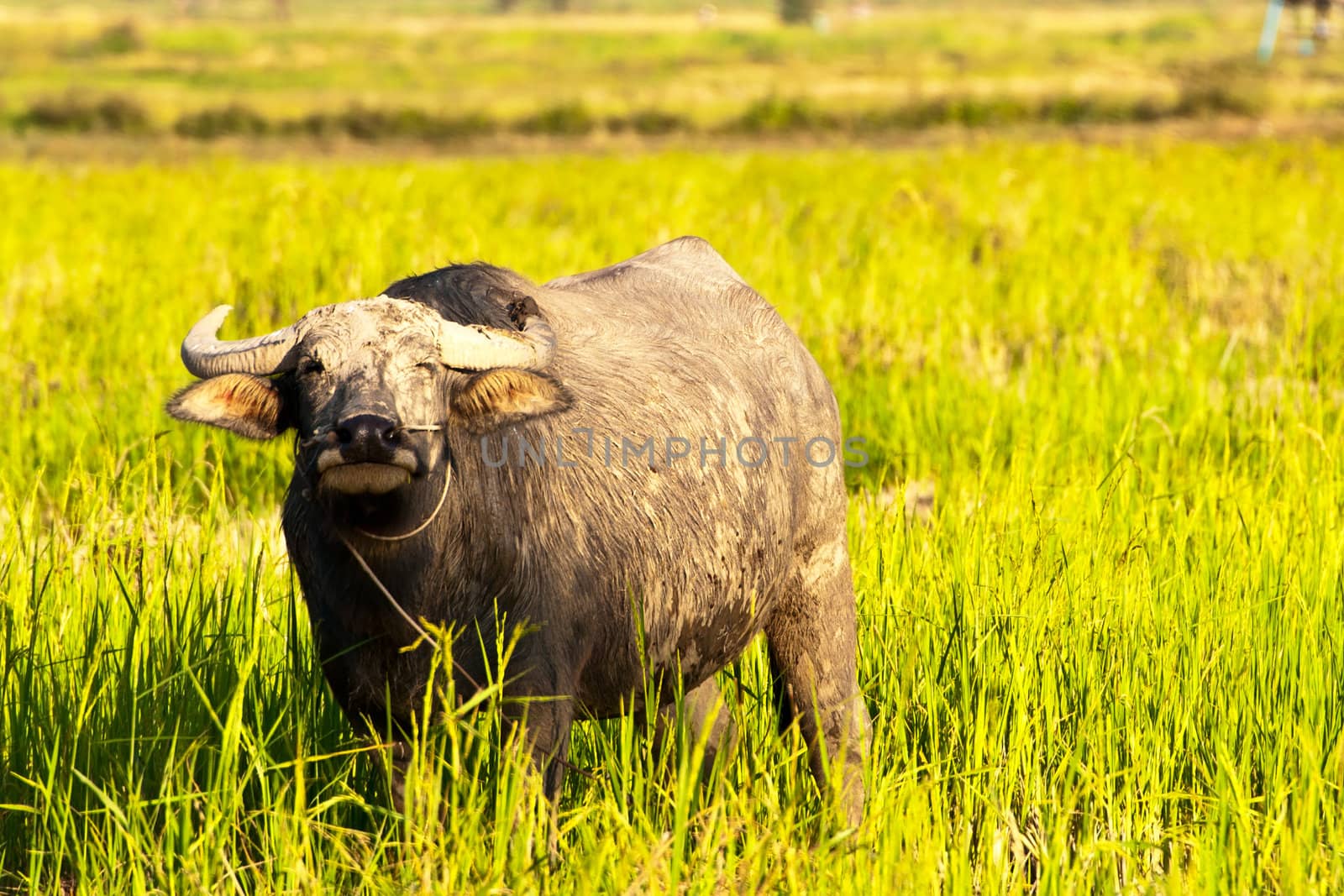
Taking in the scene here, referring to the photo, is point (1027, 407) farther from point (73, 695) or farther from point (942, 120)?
point (942, 120)

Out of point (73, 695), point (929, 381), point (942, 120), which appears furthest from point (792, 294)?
point (942, 120)

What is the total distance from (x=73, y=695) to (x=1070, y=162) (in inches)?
441

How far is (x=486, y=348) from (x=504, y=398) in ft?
0.28

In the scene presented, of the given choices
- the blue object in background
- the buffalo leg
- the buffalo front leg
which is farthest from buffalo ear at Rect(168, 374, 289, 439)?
Result: the blue object in background

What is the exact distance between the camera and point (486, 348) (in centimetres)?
229

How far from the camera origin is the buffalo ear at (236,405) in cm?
225

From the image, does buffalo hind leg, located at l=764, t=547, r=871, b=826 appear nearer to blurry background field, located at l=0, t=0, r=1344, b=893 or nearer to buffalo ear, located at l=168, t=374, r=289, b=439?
blurry background field, located at l=0, t=0, r=1344, b=893

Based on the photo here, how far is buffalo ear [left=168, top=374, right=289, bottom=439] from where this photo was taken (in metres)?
2.25

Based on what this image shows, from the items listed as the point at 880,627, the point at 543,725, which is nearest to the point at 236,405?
the point at 543,725

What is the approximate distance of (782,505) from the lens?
288 cm

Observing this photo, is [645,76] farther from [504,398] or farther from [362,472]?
[362,472]

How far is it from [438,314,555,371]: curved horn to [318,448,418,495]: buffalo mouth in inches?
8.7

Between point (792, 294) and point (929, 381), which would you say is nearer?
point (929, 381)

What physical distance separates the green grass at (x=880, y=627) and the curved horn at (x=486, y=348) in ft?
1.84
